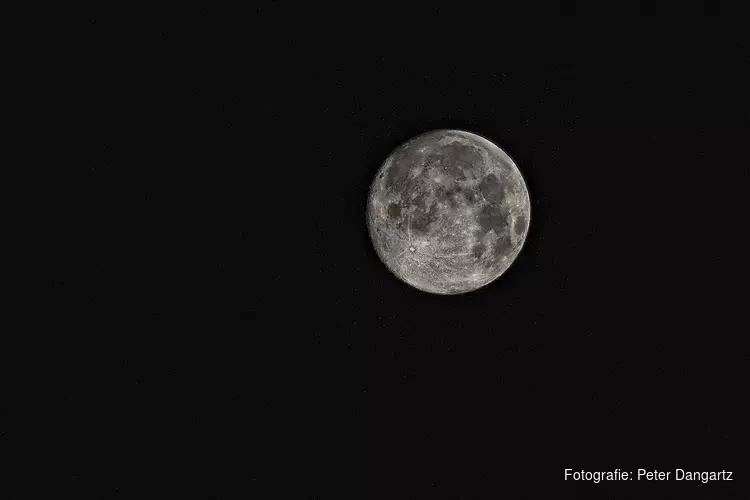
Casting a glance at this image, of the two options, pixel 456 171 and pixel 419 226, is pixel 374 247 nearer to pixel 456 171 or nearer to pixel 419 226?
pixel 419 226

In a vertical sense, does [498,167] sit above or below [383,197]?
above

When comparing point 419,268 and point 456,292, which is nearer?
point 419,268

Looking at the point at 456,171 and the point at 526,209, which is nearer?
the point at 456,171

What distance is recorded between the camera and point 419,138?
27.5 feet

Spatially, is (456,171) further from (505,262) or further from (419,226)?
(505,262)

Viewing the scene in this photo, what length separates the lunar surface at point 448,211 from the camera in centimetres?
765

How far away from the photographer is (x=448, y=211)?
7590 mm

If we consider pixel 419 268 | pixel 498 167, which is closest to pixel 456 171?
pixel 498 167

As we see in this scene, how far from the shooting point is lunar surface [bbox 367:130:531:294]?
7648mm

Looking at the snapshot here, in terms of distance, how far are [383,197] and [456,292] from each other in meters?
1.93

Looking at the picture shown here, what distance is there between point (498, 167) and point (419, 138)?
1.28 meters

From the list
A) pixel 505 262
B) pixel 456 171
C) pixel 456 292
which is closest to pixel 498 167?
pixel 456 171

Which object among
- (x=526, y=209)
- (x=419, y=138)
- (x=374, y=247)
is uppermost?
(x=419, y=138)

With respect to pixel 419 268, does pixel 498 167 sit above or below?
above
